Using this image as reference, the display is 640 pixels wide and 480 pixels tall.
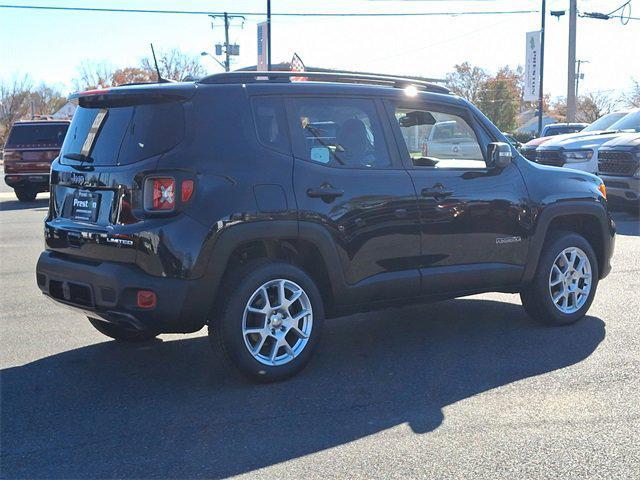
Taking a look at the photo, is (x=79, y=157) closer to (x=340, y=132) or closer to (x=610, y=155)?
(x=340, y=132)

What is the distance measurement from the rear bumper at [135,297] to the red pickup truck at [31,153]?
14.8 metres

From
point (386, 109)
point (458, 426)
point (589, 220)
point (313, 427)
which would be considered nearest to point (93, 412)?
→ point (313, 427)

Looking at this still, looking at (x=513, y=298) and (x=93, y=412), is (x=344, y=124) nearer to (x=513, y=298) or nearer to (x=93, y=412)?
(x=93, y=412)

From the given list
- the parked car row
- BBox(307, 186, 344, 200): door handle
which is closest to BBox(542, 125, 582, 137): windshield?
the parked car row

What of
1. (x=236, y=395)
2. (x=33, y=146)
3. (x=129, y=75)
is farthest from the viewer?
(x=129, y=75)

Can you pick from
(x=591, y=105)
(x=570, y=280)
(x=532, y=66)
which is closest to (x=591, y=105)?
(x=591, y=105)

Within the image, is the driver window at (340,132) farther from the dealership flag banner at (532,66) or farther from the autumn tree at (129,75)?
the autumn tree at (129,75)

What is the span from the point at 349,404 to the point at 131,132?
7.15ft

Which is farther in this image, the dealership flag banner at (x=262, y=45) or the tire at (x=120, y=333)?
the dealership flag banner at (x=262, y=45)

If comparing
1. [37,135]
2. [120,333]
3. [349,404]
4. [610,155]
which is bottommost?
[349,404]

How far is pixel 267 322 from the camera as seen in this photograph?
15.7ft

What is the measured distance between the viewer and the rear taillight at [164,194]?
4449 millimetres

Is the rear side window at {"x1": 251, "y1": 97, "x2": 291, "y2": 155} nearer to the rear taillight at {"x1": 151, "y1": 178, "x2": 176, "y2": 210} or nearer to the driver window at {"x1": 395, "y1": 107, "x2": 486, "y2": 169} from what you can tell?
the rear taillight at {"x1": 151, "y1": 178, "x2": 176, "y2": 210}

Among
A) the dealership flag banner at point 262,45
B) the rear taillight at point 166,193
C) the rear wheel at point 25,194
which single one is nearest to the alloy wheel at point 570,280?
the rear taillight at point 166,193
